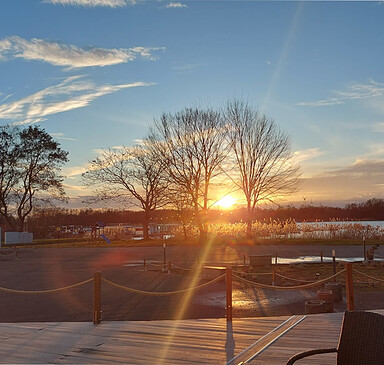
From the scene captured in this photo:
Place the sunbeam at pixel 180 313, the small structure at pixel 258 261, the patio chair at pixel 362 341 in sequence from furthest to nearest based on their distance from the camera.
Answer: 1. the small structure at pixel 258 261
2. the sunbeam at pixel 180 313
3. the patio chair at pixel 362 341

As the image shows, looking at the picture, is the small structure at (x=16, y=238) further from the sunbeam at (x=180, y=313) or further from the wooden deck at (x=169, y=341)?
the wooden deck at (x=169, y=341)

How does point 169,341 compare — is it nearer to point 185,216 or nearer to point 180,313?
point 180,313

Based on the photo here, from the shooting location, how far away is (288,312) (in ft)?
35.7

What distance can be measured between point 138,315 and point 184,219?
2995cm

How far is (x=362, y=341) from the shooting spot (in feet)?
12.6

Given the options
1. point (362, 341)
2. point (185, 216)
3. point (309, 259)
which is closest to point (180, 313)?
point (362, 341)

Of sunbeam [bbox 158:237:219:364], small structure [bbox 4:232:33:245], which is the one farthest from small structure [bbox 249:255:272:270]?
small structure [bbox 4:232:33:245]

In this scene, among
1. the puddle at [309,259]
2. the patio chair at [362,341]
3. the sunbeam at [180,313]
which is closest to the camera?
the patio chair at [362,341]

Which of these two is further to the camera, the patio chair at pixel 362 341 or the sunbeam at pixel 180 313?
the sunbeam at pixel 180 313

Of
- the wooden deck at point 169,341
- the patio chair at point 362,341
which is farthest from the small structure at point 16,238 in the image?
the patio chair at point 362,341

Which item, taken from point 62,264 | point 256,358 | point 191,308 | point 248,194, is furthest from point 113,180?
Answer: point 256,358

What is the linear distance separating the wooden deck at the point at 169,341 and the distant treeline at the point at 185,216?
1220 inches

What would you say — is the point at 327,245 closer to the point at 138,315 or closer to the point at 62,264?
the point at 62,264

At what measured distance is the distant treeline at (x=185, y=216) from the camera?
4228 cm
